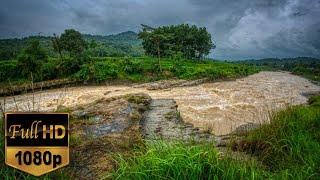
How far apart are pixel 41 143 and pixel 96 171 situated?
2.35 m

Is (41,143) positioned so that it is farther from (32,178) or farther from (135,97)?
(135,97)

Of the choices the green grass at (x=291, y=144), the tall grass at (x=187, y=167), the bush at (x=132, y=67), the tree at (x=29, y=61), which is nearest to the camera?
the tall grass at (x=187, y=167)

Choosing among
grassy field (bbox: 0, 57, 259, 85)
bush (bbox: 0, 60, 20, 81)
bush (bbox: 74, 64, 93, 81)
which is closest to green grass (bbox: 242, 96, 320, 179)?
grassy field (bbox: 0, 57, 259, 85)

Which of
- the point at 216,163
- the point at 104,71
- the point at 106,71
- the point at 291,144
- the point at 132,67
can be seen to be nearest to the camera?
the point at 216,163

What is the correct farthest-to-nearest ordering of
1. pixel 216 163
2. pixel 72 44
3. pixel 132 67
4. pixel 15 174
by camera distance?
pixel 72 44 < pixel 132 67 < pixel 15 174 < pixel 216 163

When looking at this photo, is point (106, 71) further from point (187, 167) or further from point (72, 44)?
point (187, 167)

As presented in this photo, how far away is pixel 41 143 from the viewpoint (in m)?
4.50

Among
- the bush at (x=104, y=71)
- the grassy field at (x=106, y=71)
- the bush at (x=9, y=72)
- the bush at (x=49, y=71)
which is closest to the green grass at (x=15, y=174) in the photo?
the grassy field at (x=106, y=71)

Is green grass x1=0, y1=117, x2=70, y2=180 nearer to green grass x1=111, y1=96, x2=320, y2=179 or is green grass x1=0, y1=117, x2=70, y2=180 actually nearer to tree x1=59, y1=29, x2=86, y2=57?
green grass x1=111, y1=96, x2=320, y2=179

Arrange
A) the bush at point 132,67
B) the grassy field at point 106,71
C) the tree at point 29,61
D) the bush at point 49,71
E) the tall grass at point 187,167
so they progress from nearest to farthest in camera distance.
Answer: the tall grass at point 187,167
the tree at point 29,61
the bush at point 49,71
the grassy field at point 106,71
the bush at point 132,67

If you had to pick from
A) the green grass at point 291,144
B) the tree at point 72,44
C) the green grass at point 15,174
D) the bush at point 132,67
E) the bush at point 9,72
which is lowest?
the bush at point 9,72

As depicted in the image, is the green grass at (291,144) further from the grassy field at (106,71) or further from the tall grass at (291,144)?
the grassy field at (106,71)

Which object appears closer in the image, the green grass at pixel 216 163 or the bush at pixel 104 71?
the green grass at pixel 216 163

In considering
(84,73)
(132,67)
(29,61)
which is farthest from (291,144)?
(132,67)
